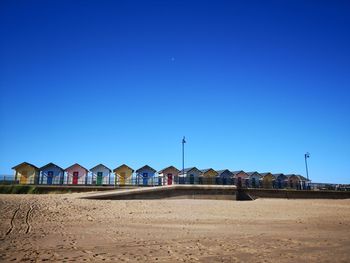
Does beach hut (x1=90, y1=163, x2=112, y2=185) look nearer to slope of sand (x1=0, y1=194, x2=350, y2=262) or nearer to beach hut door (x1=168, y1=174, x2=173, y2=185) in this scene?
beach hut door (x1=168, y1=174, x2=173, y2=185)

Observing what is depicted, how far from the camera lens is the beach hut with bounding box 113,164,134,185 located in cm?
4374

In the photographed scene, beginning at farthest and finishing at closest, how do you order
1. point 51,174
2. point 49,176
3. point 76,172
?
point 76,172
point 51,174
point 49,176

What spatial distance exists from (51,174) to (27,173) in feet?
9.61

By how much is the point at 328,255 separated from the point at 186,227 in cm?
607

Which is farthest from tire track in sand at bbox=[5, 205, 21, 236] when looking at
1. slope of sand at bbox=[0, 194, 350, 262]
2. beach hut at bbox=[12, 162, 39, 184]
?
beach hut at bbox=[12, 162, 39, 184]

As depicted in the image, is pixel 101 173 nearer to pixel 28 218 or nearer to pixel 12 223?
pixel 28 218

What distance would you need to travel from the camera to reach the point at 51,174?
133ft

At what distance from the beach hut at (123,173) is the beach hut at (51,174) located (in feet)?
24.5

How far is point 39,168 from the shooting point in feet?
132

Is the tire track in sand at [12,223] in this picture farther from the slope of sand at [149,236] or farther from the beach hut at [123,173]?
the beach hut at [123,173]

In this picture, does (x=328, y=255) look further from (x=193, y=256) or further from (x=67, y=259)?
(x=67, y=259)

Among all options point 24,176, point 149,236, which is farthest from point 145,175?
point 149,236

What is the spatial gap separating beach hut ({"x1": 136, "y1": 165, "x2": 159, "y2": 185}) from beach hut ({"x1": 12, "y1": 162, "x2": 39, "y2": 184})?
13.3 metres

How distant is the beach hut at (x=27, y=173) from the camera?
129 feet
